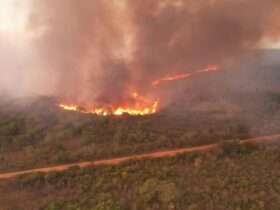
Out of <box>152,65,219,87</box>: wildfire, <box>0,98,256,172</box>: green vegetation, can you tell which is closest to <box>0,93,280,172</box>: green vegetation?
<box>0,98,256,172</box>: green vegetation

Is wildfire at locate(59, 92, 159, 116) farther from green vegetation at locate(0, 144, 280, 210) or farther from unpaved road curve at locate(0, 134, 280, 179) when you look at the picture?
green vegetation at locate(0, 144, 280, 210)

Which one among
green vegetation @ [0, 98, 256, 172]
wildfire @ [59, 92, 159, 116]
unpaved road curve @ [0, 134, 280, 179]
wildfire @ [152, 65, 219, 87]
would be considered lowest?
unpaved road curve @ [0, 134, 280, 179]

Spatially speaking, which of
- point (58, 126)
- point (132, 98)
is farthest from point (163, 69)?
point (58, 126)

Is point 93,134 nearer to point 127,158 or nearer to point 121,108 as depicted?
point 127,158

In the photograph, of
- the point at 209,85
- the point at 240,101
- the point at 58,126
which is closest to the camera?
the point at 58,126

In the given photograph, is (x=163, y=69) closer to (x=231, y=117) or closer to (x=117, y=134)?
(x=231, y=117)
